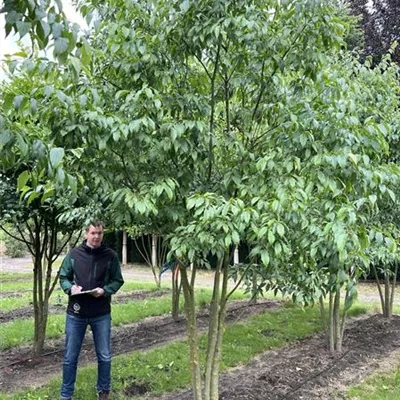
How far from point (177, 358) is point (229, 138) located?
323 centimetres

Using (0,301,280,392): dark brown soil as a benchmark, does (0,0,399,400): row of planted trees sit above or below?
above

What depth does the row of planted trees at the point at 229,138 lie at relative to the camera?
2512 millimetres

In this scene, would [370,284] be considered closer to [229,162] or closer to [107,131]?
[229,162]

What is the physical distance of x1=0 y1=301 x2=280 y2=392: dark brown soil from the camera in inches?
187

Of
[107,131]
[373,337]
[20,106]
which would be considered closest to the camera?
[20,106]

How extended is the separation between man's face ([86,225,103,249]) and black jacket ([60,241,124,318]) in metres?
0.05

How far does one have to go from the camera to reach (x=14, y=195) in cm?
483

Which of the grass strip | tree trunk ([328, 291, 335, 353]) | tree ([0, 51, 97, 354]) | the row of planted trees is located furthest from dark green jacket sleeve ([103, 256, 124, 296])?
tree trunk ([328, 291, 335, 353])

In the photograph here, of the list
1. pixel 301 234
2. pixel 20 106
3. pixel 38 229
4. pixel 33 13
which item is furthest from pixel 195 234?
pixel 38 229

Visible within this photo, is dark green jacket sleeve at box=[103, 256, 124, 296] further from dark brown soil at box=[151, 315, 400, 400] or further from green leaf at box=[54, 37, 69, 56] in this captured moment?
green leaf at box=[54, 37, 69, 56]

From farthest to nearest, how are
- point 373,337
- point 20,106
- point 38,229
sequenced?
point 373,337 → point 38,229 → point 20,106

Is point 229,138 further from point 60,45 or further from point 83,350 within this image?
point 83,350

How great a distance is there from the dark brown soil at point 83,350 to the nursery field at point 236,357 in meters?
0.01

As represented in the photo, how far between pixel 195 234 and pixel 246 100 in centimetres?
138
